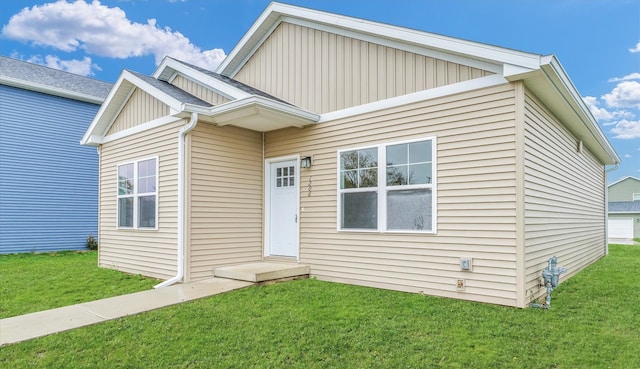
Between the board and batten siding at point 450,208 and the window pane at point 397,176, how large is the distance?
439mm

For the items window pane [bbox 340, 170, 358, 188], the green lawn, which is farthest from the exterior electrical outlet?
window pane [bbox 340, 170, 358, 188]

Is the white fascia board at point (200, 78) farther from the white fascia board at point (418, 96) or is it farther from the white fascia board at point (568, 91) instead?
the white fascia board at point (568, 91)

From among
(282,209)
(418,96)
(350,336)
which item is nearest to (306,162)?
(282,209)

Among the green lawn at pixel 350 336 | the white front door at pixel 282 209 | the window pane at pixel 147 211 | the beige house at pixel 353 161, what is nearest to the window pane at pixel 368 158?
the beige house at pixel 353 161

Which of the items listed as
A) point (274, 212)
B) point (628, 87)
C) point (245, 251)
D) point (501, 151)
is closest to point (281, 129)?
point (274, 212)

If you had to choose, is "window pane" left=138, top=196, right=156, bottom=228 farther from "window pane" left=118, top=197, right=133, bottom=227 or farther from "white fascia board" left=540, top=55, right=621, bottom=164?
"white fascia board" left=540, top=55, right=621, bottom=164

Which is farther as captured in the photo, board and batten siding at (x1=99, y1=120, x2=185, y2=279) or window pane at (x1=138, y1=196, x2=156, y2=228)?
window pane at (x1=138, y1=196, x2=156, y2=228)

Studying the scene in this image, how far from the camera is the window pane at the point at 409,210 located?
17.8ft

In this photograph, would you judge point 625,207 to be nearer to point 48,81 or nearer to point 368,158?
point 368,158

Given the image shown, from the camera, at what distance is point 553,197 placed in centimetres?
609

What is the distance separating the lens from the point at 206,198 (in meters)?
6.54

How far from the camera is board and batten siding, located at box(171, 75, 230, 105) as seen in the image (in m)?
6.95

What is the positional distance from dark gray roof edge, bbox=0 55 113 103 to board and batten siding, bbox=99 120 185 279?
526 centimetres

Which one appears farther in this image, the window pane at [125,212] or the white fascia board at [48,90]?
the white fascia board at [48,90]
